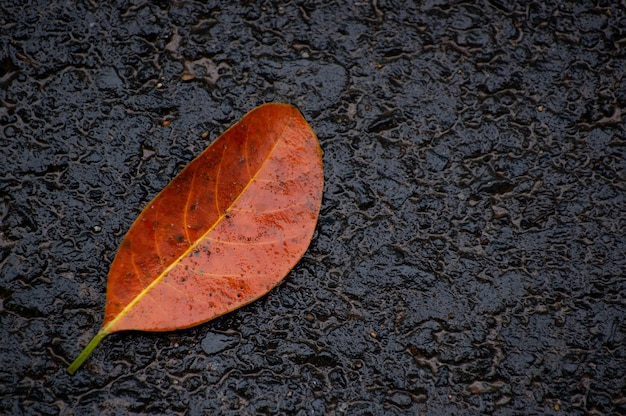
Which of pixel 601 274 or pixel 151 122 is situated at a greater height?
pixel 151 122

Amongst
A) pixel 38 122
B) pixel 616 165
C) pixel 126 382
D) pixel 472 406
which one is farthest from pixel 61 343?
pixel 616 165

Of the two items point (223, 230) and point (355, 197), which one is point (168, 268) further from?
point (355, 197)

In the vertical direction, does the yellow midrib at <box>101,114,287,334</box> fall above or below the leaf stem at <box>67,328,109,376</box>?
above

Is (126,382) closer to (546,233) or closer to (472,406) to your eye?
(472,406)

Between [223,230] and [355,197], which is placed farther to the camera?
[355,197]

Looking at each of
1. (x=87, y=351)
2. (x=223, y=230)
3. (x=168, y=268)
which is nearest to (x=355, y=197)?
(x=223, y=230)
